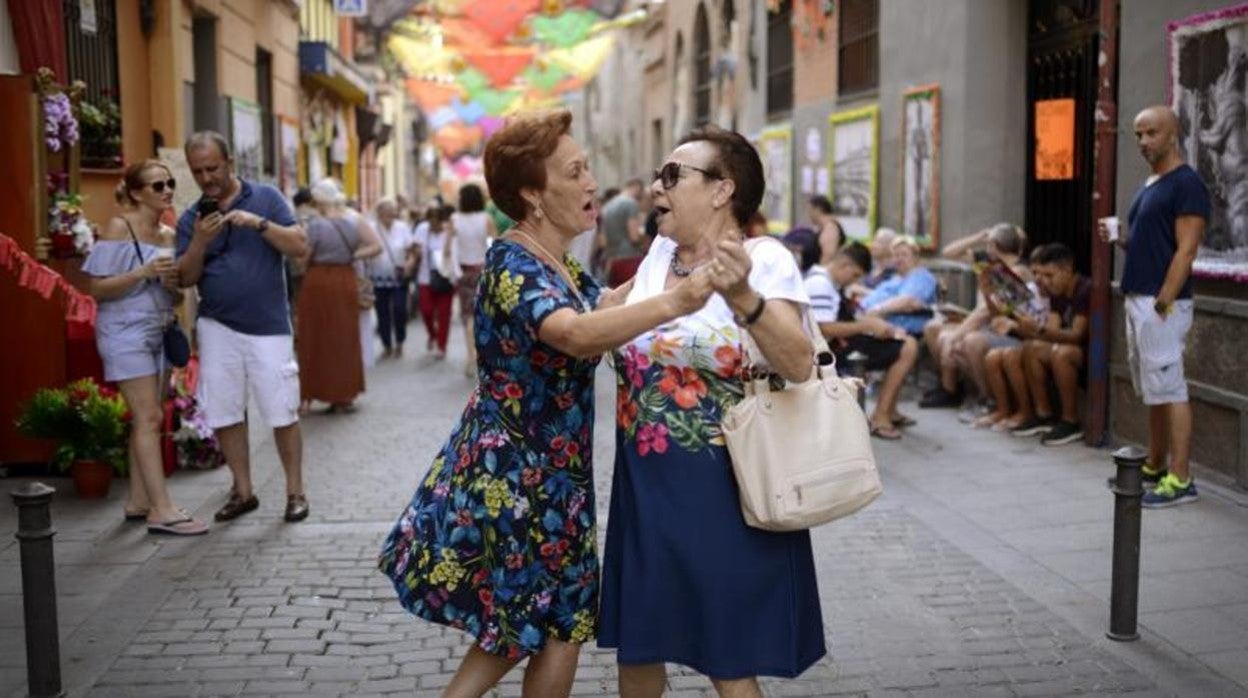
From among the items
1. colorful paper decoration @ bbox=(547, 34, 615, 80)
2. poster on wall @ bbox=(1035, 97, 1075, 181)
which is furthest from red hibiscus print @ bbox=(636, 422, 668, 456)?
colorful paper decoration @ bbox=(547, 34, 615, 80)

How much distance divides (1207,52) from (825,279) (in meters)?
2.78

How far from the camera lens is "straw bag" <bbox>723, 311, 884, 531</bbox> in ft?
10.5

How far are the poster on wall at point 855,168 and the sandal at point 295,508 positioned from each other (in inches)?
334

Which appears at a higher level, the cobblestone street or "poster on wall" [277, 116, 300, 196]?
"poster on wall" [277, 116, 300, 196]

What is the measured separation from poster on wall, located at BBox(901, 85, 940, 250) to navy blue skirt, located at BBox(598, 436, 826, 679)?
9.38 metres

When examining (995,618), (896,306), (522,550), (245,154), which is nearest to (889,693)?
(995,618)

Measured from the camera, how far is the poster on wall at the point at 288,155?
17359mm

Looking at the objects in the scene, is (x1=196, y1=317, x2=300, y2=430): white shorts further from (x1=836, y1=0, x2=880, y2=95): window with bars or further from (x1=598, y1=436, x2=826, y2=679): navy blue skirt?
Result: (x1=836, y1=0, x2=880, y2=95): window with bars

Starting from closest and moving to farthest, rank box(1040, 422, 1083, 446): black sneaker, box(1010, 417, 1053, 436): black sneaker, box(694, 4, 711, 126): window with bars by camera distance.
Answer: box(1040, 422, 1083, 446): black sneaker < box(1010, 417, 1053, 436): black sneaker < box(694, 4, 711, 126): window with bars

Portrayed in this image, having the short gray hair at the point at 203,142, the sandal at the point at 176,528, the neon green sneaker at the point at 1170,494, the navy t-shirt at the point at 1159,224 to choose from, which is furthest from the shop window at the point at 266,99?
the neon green sneaker at the point at 1170,494

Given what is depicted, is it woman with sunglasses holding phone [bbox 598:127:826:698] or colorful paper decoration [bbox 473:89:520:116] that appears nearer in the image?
woman with sunglasses holding phone [bbox 598:127:826:698]

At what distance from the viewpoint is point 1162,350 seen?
7277mm

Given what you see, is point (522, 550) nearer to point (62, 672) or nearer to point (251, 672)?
point (251, 672)

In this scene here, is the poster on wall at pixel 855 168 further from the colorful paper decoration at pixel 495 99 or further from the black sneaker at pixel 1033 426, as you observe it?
the colorful paper decoration at pixel 495 99
